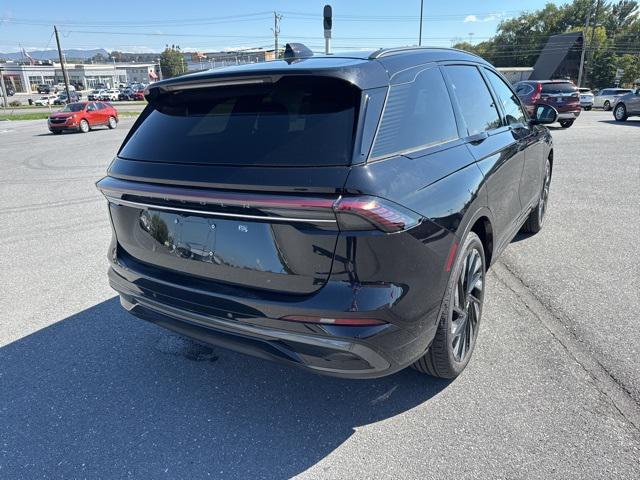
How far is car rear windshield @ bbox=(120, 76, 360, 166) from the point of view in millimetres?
2102

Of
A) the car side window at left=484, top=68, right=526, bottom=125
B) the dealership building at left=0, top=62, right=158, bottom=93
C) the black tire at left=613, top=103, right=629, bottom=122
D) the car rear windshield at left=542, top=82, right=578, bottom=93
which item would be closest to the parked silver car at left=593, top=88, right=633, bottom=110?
the black tire at left=613, top=103, right=629, bottom=122

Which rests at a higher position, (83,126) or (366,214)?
(366,214)

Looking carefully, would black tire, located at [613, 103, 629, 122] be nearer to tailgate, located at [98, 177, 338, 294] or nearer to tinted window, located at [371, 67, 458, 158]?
tinted window, located at [371, 67, 458, 158]

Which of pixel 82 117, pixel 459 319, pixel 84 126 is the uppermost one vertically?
pixel 459 319

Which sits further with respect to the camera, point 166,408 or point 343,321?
point 166,408

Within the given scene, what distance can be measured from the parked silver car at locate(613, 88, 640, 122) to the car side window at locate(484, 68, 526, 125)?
70.3 ft

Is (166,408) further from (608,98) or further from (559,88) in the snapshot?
(608,98)

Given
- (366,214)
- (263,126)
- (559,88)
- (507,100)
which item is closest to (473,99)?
(507,100)

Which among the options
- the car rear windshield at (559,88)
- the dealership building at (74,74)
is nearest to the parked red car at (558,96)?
the car rear windshield at (559,88)

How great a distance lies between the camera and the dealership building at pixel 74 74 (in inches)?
4296

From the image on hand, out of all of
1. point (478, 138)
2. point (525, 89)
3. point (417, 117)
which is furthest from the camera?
point (525, 89)

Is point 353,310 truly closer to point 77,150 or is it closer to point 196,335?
point 196,335

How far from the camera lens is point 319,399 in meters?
2.77

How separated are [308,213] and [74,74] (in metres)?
141
